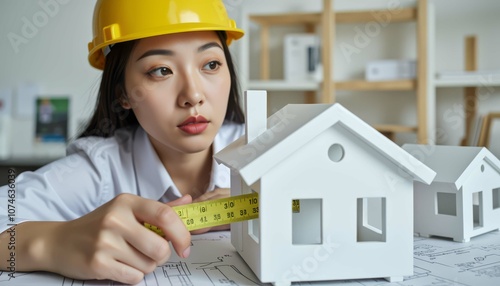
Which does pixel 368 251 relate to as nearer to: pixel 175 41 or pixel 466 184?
pixel 466 184

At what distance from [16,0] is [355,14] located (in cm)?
232

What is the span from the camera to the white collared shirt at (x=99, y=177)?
1204mm

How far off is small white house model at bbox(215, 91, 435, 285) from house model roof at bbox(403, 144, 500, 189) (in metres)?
0.25

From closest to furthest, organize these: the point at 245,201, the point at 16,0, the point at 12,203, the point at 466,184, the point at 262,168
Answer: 1. the point at 262,168
2. the point at 245,201
3. the point at 466,184
4. the point at 12,203
5. the point at 16,0

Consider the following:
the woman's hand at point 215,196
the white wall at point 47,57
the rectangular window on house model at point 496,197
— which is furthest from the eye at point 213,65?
the white wall at point 47,57

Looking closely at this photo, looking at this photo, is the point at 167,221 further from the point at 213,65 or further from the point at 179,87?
the point at 213,65

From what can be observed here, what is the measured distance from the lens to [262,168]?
2.29 feet

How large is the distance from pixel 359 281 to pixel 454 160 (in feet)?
1.32

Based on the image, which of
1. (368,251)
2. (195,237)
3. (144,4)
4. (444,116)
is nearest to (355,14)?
(444,116)

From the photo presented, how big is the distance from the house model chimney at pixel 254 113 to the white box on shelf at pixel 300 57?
2177 mm

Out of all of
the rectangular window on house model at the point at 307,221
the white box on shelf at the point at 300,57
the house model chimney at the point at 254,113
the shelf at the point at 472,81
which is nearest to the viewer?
the house model chimney at the point at 254,113

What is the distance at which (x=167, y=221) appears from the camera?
2.41 feet

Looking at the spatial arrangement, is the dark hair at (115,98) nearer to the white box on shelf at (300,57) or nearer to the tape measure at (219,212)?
the tape measure at (219,212)

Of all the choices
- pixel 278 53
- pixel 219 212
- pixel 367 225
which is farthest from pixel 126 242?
A: pixel 278 53
